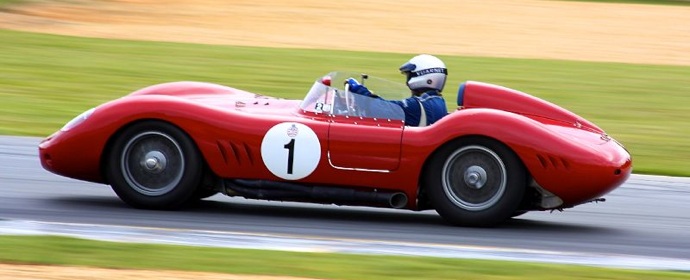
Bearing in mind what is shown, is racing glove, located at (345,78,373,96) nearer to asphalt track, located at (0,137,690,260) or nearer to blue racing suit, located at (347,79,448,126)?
blue racing suit, located at (347,79,448,126)

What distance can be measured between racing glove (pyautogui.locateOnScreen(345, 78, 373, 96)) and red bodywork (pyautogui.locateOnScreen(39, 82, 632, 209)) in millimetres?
313

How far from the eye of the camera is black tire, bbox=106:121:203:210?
7816 mm

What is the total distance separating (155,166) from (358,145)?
1364mm

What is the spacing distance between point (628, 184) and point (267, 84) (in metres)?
7.13

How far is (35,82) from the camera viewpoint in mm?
15328

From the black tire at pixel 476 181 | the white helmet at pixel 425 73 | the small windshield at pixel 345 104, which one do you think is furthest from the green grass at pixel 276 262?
the white helmet at pixel 425 73

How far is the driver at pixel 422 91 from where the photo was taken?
26.4 feet

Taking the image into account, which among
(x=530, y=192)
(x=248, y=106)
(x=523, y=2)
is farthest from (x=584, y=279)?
(x=523, y=2)

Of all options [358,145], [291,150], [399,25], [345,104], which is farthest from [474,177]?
[399,25]

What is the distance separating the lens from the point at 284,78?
54.7 ft

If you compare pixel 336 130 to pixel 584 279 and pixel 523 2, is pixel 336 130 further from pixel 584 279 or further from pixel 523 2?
pixel 523 2

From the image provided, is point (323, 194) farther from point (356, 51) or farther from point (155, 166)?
point (356, 51)

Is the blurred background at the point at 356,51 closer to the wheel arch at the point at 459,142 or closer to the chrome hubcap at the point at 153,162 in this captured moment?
the wheel arch at the point at 459,142

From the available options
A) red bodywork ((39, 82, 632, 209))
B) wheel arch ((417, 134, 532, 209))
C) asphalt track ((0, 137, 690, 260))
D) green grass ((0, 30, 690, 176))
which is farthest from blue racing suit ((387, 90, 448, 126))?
green grass ((0, 30, 690, 176))
